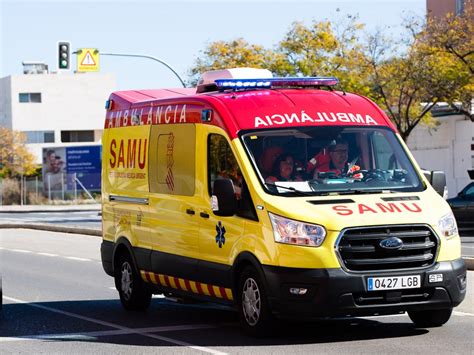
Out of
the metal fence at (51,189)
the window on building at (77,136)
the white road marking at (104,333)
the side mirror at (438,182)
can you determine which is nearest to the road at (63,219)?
the metal fence at (51,189)

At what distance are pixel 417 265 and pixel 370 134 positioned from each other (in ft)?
5.91

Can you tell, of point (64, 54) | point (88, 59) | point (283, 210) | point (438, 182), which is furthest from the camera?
point (88, 59)

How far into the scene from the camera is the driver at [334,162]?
11391mm

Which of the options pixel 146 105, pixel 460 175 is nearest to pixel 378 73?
pixel 460 175

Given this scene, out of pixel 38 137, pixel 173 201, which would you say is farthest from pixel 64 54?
pixel 38 137

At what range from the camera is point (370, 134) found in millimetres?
11898

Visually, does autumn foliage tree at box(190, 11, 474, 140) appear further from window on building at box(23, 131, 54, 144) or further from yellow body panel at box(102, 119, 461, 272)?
window on building at box(23, 131, 54, 144)

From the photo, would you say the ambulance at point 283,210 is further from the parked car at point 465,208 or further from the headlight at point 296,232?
the parked car at point 465,208

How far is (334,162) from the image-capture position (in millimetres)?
11461

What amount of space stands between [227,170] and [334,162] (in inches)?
41.7

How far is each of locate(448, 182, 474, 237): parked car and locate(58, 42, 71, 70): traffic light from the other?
2093 centimetres

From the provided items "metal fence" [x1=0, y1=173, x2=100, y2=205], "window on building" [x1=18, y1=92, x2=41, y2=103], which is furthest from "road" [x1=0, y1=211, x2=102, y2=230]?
"window on building" [x1=18, y1=92, x2=41, y2=103]

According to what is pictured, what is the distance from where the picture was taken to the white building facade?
47156 millimetres

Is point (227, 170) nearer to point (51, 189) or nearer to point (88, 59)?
point (88, 59)
